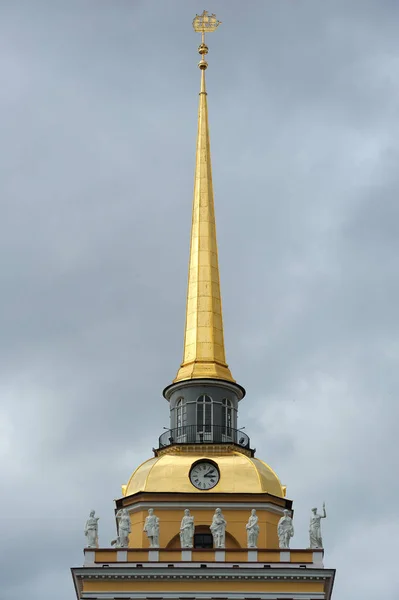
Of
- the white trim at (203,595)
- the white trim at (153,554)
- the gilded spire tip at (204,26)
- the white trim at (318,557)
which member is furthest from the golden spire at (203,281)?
the white trim at (203,595)

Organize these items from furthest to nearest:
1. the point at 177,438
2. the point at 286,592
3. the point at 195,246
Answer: the point at 195,246 → the point at 177,438 → the point at 286,592

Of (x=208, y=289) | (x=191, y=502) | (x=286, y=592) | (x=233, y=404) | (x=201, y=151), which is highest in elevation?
(x=201, y=151)

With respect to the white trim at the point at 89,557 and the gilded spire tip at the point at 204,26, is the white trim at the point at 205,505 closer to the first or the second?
the white trim at the point at 89,557

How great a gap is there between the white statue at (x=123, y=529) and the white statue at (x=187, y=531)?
205 centimetres

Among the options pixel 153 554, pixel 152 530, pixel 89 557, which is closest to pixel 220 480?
pixel 152 530

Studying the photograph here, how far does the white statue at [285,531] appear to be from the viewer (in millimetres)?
69812

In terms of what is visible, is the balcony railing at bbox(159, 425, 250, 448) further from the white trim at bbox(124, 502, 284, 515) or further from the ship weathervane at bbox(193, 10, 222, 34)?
the ship weathervane at bbox(193, 10, 222, 34)

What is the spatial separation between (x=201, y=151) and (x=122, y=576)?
2308cm

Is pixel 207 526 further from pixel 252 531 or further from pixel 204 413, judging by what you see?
pixel 204 413

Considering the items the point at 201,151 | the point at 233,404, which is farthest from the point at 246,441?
the point at 201,151

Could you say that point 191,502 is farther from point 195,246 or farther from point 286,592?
point 195,246

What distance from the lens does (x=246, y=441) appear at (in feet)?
250

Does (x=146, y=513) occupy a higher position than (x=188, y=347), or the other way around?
(x=188, y=347)

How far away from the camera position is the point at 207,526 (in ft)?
236
